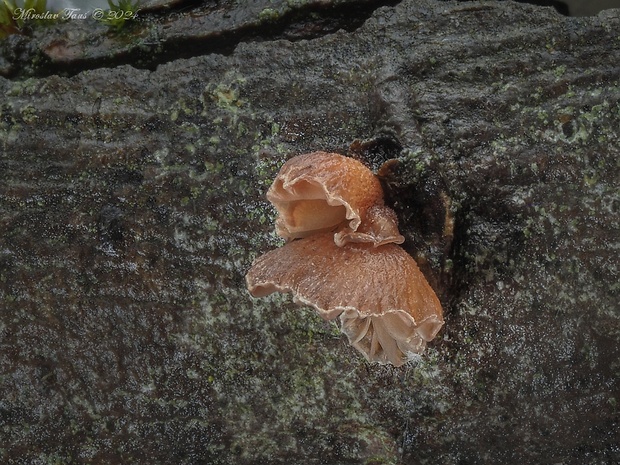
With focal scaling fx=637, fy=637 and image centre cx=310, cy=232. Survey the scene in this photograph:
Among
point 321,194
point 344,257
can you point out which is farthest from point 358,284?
point 321,194

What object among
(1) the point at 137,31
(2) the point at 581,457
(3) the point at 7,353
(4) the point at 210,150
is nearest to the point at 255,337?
(4) the point at 210,150

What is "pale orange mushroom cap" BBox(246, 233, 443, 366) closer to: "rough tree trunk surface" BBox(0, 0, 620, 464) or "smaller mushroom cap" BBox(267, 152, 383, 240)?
"smaller mushroom cap" BBox(267, 152, 383, 240)

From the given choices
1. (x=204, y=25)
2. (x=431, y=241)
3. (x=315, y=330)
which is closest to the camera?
(x=431, y=241)

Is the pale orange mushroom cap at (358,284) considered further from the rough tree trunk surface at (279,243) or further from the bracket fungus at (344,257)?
the rough tree trunk surface at (279,243)

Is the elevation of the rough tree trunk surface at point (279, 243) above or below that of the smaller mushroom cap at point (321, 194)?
below

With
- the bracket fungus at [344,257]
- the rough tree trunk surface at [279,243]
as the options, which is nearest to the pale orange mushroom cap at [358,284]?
the bracket fungus at [344,257]

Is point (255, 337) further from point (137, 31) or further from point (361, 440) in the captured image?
point (137, 31)

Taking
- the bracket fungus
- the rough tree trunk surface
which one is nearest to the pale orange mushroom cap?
the bracket fungus
